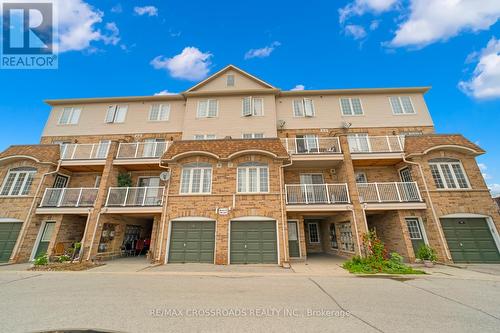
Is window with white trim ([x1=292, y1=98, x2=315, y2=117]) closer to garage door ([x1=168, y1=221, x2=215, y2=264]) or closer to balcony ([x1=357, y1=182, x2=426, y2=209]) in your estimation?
balcony ([x1=357, y1=182, x2=426, y2=209])

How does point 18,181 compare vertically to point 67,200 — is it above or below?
above

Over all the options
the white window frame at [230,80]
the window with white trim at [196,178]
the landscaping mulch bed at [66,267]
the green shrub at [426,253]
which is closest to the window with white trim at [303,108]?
the white window frame at [230,80]

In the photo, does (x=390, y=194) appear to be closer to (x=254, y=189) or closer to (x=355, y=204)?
(x=355, y=204)

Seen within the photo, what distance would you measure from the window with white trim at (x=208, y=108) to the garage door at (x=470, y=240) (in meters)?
17.3

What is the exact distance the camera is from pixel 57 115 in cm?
1753

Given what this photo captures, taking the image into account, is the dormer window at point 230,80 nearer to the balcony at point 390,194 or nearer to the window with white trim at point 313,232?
the balcony at point 390,194

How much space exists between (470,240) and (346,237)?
6.59m

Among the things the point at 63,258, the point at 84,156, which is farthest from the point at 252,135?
the point at 63,258

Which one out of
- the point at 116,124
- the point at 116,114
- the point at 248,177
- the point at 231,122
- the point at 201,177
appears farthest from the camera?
the point at 116,114

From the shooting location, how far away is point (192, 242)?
1217 centimetres

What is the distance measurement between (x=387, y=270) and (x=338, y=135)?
8.54 meters

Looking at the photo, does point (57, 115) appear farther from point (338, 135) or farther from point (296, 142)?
point (338, 135)

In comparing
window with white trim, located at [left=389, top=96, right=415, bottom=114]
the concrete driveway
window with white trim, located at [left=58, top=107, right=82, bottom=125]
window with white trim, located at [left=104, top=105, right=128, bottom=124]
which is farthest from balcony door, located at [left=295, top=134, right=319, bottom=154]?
window with white trim, located at [left=58, top=107, right=82, bottom=125]

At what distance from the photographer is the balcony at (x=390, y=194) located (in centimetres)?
1230
